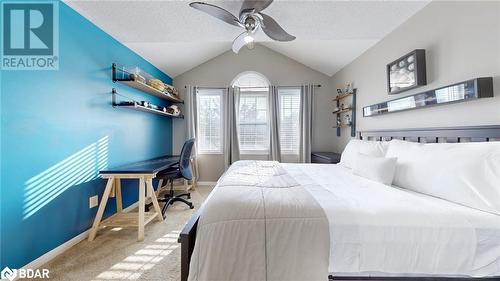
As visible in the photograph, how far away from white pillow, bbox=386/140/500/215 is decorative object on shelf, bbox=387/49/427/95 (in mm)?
812

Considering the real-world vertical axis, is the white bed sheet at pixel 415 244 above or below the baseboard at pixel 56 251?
above

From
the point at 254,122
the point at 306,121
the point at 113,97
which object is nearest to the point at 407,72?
the point at 306,121

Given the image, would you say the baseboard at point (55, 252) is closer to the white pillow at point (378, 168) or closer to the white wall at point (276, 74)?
the white pillow at point (378, 168)

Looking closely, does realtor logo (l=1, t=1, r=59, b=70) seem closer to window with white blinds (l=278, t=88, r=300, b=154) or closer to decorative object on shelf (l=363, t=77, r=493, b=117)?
decorative object on shelf (l=363, t=77, r=493, b=117)

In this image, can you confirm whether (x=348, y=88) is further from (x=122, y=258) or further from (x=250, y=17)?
(x=122, y=258)

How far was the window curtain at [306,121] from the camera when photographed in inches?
167

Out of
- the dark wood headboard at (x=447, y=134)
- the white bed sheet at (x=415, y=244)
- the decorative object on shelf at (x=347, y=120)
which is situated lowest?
the white bed sheet at (x=415, y=244)

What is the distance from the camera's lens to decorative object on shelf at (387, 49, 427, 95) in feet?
6.48

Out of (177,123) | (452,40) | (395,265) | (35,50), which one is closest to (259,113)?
(177,123)

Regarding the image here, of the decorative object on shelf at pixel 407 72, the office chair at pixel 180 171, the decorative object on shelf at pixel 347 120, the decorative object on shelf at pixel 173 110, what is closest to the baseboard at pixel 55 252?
the office chair at pixel 180 171

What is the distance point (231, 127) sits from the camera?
170 inches

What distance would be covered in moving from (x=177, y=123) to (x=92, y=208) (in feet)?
8.37

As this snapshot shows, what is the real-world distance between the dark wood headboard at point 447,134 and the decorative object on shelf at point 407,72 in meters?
0.47

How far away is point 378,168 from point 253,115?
10.1 feet
